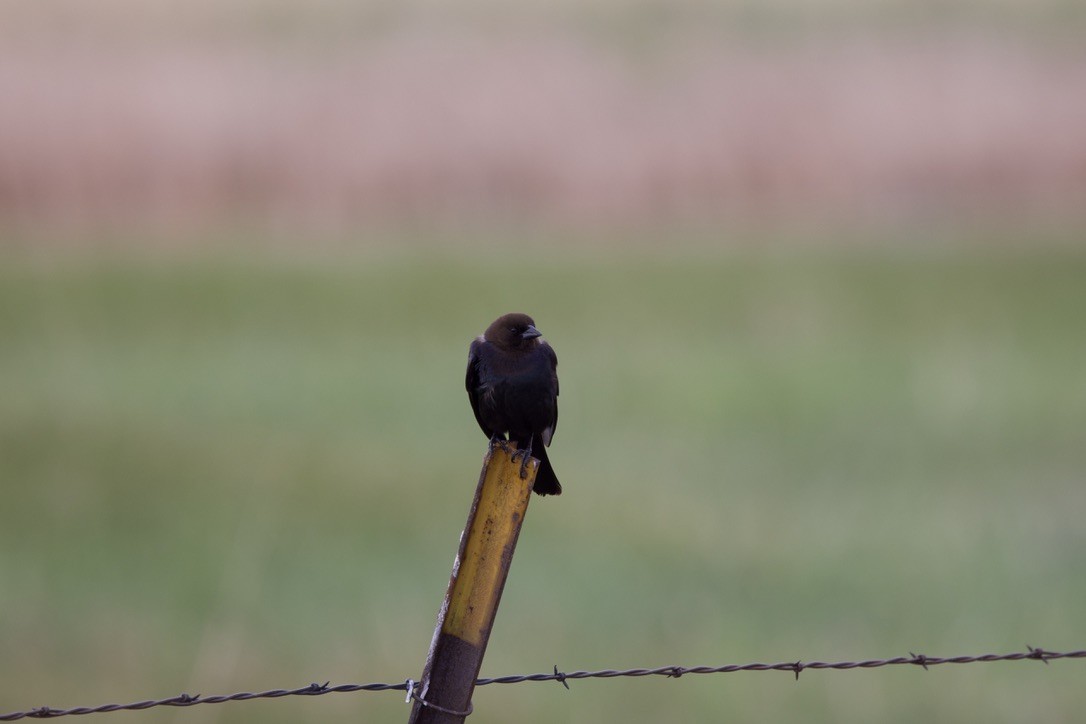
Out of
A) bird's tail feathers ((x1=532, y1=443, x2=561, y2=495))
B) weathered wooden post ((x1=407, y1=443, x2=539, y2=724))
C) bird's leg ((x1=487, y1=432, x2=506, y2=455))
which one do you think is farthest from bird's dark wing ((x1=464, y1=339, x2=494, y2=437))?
weathered wooden post ((x1=407, y1=443, x2=539, y2=724))

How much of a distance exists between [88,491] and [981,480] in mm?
8369

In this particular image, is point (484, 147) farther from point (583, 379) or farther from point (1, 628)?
point (1, 628)

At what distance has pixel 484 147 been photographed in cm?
1933

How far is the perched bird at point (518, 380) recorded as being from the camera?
5.40 m

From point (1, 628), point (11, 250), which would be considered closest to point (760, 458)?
point (1, 628)

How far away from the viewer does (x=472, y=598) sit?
3641mm

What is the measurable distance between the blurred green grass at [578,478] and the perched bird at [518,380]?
429 cm

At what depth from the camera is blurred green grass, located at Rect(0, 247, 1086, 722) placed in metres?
9.93

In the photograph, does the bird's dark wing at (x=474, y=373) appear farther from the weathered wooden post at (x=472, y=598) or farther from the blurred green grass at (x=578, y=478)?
the blurred green grass at (x=578, y=478)

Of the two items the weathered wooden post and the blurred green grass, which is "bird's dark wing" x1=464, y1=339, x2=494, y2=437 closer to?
the weathered wooden post

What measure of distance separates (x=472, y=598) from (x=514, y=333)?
6.36ft

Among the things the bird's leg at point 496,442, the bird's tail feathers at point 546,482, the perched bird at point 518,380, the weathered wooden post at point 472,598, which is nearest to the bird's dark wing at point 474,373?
the perched bird at point 518,380

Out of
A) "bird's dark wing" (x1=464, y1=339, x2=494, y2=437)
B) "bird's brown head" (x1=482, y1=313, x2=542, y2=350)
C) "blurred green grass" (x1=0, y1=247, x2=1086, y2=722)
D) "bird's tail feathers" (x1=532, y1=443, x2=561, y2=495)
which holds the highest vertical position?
"bird's brown head" (x1=482, y1=313, x2=542, y2=350)

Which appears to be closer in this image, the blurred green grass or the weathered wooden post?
the weathered wooden post
